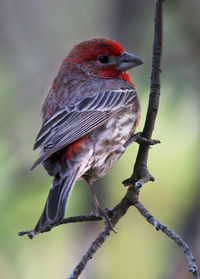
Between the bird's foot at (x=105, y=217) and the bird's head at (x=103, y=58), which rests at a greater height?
the bird's head at (x=103, y=58)

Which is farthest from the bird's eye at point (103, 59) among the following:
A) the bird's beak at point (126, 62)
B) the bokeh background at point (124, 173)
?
the bokeh background at point (124, 173)

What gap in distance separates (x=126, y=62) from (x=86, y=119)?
0.77 m

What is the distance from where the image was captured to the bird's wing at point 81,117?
4.26 meters

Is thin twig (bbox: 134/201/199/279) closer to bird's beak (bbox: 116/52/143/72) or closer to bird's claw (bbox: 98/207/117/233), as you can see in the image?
bird's claw (bbox: 98/207/117/233)

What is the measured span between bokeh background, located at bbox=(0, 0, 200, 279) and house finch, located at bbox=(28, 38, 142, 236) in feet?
2.70

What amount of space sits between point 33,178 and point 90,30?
3286mm

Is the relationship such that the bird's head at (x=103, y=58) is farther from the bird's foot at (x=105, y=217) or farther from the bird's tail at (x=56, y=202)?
the bird's foot at (x=105, y=217)

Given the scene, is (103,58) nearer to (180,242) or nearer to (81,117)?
(81,117)

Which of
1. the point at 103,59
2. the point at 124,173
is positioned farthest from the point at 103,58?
the point at 124,173

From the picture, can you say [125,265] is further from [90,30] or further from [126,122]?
[90,30]

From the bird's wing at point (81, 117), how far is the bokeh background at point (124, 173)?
1007mm

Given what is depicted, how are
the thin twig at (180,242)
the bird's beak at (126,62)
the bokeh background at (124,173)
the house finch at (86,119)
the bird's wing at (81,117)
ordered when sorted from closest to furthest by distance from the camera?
the thin twig at (180,242) < the house finch at (86,119) < the bird's wing at (81,117) < the bird's beak at (126,62) < the bokeh background at (124,173)

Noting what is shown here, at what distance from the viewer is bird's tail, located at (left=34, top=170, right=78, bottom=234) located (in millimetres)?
3552

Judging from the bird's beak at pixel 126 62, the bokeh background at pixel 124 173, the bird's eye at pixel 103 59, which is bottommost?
the bokeh background at pixel 124 173
